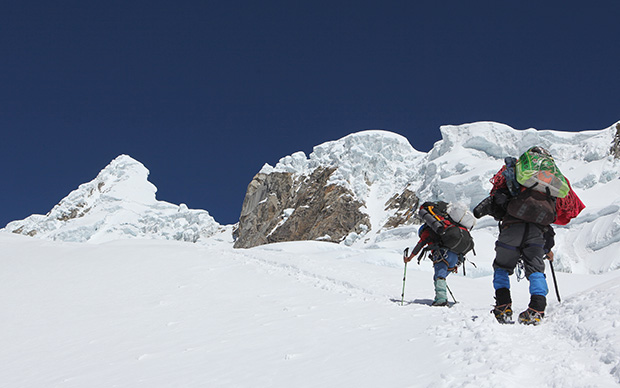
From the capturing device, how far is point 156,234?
148375 millimetres

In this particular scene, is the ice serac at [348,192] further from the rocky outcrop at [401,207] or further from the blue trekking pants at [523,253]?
the blue trekking pants at [523,253]

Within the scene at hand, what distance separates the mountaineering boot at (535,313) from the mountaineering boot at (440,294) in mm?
2346

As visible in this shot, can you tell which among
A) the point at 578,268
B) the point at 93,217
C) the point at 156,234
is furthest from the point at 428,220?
the point at 93,217

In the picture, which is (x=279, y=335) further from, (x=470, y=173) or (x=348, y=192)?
(x=348, y=192)

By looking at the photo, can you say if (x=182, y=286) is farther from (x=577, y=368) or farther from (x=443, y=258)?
(x=577, y=368)

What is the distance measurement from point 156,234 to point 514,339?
154744 millimetres

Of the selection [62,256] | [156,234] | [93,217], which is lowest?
[62,256]

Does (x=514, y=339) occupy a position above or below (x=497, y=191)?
below

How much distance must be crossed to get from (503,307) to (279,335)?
2.33m

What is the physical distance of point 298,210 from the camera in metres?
97.6

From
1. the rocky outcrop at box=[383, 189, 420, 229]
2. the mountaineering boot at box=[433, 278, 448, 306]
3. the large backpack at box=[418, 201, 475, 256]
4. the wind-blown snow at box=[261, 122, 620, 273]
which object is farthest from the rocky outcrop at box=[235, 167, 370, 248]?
the mountaineering boot at box=[433, 278, 448, 306]

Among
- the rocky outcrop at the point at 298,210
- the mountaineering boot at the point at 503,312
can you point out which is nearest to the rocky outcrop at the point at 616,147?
the rocky outcrop at the point at 298,210

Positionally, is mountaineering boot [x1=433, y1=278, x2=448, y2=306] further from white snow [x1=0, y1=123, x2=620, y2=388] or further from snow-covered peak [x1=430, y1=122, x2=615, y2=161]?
snow-covered peak [x1=430, y1=122, x2=615, y2=161]

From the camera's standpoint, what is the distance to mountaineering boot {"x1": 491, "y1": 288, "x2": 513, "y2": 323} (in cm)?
448
